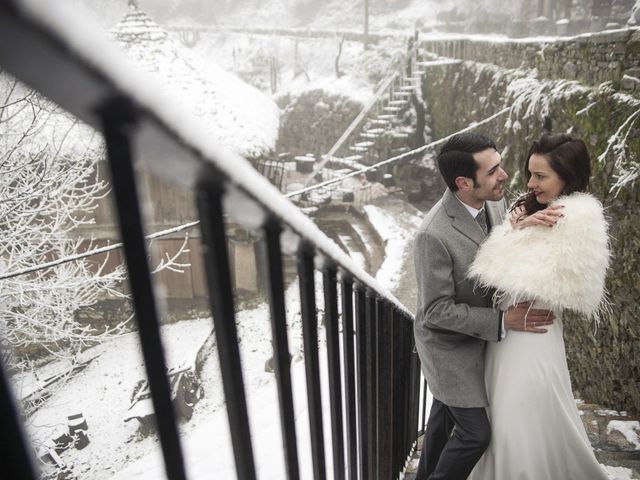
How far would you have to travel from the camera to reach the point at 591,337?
15.6 ft

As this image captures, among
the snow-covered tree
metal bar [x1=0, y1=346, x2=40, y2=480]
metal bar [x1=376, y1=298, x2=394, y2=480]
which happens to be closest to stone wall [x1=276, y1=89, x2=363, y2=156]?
the snow-covered tree

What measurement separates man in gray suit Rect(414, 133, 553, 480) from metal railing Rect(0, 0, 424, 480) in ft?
2.43

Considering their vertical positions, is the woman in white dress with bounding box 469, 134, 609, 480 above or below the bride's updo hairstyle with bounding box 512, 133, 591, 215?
below

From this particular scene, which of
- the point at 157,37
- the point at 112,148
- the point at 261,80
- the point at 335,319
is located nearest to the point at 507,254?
the point at 335,319

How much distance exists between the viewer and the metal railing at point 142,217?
0.33 meters

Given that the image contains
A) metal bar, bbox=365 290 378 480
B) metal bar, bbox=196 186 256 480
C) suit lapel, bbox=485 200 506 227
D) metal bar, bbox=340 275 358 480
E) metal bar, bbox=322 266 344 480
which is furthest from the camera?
suit lapel, bbox=485 200 506 227

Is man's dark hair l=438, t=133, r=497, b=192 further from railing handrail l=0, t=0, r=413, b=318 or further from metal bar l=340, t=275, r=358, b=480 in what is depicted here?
railing handrail l=0, t=0, r=413, b=318

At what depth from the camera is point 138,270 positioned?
0.50 metres

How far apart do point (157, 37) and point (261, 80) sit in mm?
19259

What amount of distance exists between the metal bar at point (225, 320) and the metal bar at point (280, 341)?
0.47 ft

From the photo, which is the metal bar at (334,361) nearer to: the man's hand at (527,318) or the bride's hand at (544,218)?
the man's hand at (527,318)

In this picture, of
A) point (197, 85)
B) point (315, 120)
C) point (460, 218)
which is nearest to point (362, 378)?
point (460, 218)

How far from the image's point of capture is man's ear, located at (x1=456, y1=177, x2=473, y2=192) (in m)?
2.03

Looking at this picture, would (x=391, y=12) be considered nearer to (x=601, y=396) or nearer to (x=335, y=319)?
(x=601, y=396)
